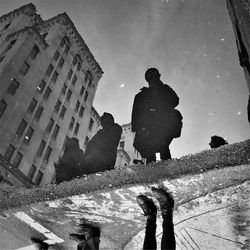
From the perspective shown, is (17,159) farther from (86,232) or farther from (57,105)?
(86,232)

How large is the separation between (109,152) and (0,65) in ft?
81.8

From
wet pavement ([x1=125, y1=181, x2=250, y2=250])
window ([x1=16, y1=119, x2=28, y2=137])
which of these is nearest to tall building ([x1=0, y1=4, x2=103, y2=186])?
window ([x1=16, y1=119, x2=28, y2=137])

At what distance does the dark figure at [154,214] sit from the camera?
9.41 ft

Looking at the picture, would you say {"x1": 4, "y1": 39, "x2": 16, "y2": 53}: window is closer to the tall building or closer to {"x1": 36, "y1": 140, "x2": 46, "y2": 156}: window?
the tall building

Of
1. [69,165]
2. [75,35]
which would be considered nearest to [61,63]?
[75,35]

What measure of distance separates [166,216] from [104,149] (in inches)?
92.5

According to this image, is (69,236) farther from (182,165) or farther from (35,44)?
(35,44)

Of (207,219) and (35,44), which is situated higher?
(35,44)

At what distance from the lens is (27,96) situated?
27656 mm

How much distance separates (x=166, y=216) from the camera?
9.89 ft

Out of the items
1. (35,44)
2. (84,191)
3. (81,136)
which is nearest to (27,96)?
(35,44)

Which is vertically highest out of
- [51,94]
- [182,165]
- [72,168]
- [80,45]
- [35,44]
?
[80,45]

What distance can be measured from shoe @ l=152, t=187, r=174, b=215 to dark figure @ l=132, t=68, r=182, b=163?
2.79 ft

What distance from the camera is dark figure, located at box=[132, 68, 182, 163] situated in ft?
13.0
